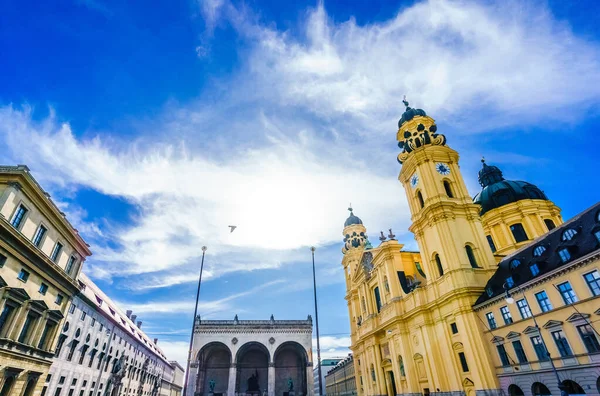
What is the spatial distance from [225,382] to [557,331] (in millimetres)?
59413

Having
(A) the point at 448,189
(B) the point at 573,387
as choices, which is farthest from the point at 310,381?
(B) the point at 573,387

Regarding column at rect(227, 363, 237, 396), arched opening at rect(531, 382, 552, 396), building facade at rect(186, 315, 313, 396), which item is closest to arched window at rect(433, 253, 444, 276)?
arched opening at rect(531, 382, 552, 396)

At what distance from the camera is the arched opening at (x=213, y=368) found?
61438mm

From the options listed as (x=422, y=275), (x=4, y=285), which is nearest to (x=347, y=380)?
(x=422, y=275)

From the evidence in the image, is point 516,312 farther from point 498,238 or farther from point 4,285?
point 4,285

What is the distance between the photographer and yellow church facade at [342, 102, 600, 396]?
2678cm

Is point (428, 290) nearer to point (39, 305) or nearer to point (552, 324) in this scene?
point (552, 324)

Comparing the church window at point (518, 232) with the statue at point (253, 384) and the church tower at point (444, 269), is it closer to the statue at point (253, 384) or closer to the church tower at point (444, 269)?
the church tower at point (444, 269)

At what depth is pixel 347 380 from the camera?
221 ft

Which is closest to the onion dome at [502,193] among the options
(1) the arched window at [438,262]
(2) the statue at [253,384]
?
(1) the arched window at [438,262]

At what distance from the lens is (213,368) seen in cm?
6397

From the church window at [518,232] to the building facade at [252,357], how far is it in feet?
132

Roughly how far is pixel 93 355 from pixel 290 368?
125ft

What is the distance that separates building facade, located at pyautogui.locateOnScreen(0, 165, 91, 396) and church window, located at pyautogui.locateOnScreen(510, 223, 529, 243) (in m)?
51.2
